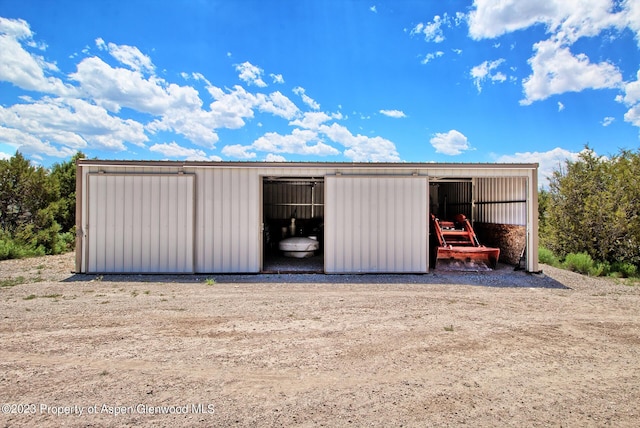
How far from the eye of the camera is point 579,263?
9703 millimetres

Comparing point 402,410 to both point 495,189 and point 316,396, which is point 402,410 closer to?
point 316,396

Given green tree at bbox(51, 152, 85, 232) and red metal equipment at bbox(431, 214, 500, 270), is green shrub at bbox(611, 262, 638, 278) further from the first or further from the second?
green tree at bbox(51, 152, 85, 232)

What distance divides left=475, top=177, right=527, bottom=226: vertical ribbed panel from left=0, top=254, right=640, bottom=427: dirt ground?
299 cm

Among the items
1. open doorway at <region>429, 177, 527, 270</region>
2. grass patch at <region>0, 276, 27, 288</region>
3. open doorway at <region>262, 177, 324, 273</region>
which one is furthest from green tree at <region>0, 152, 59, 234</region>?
open doorway at <region>429, 177, 527, 270</region>

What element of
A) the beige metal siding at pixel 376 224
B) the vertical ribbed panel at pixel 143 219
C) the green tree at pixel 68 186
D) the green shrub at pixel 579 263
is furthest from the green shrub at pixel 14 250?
the green shrub at pixel 579 263

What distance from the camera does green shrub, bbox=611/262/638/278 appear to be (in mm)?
9201

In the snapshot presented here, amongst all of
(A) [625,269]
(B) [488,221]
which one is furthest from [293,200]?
(A) [625,269]

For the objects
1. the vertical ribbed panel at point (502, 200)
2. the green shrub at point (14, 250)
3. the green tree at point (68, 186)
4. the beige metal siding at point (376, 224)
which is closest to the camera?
the beige metal siding at point (376, 224)

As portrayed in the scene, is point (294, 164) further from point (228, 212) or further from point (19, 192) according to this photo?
point (19, 192)

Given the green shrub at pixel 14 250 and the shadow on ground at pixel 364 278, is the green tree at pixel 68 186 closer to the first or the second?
the green shrub at pixel 14 250

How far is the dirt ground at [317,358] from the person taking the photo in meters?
2.81

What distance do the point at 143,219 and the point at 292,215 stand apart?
251 inches

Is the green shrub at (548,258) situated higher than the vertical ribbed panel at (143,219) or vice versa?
the vertical ribbed panel at (143,219)

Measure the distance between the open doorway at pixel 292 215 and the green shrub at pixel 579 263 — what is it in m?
6.95
